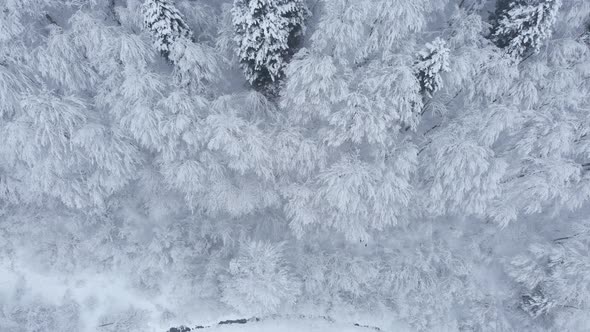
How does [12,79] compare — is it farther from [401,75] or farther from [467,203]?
[467,203]

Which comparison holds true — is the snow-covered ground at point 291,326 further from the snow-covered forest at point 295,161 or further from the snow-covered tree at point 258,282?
the snow-covered tree at point 258,282

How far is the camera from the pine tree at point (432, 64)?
31.1ft

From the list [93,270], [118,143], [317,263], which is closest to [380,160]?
[317,263]

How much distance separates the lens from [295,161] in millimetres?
12070

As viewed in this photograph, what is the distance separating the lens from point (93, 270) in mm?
15102

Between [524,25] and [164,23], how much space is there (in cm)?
1164

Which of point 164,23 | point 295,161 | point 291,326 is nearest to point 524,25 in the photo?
point 295,161

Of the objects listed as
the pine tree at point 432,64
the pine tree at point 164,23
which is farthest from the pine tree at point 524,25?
the pine tree at point 164,23

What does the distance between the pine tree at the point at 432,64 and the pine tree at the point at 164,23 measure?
762cm

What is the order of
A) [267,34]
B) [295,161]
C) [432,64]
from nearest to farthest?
1. [432,64]
2. [267,34]
3. [295,161]

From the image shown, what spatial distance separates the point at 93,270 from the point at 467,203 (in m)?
16.9

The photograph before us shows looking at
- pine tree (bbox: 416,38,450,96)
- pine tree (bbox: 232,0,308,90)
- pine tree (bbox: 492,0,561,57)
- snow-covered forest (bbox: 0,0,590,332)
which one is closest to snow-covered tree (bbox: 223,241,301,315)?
snow-covered forest (bbox: 0,0,590,332)

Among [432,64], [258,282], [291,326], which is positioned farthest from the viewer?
[291,326]

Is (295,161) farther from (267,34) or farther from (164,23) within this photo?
(164,23)
